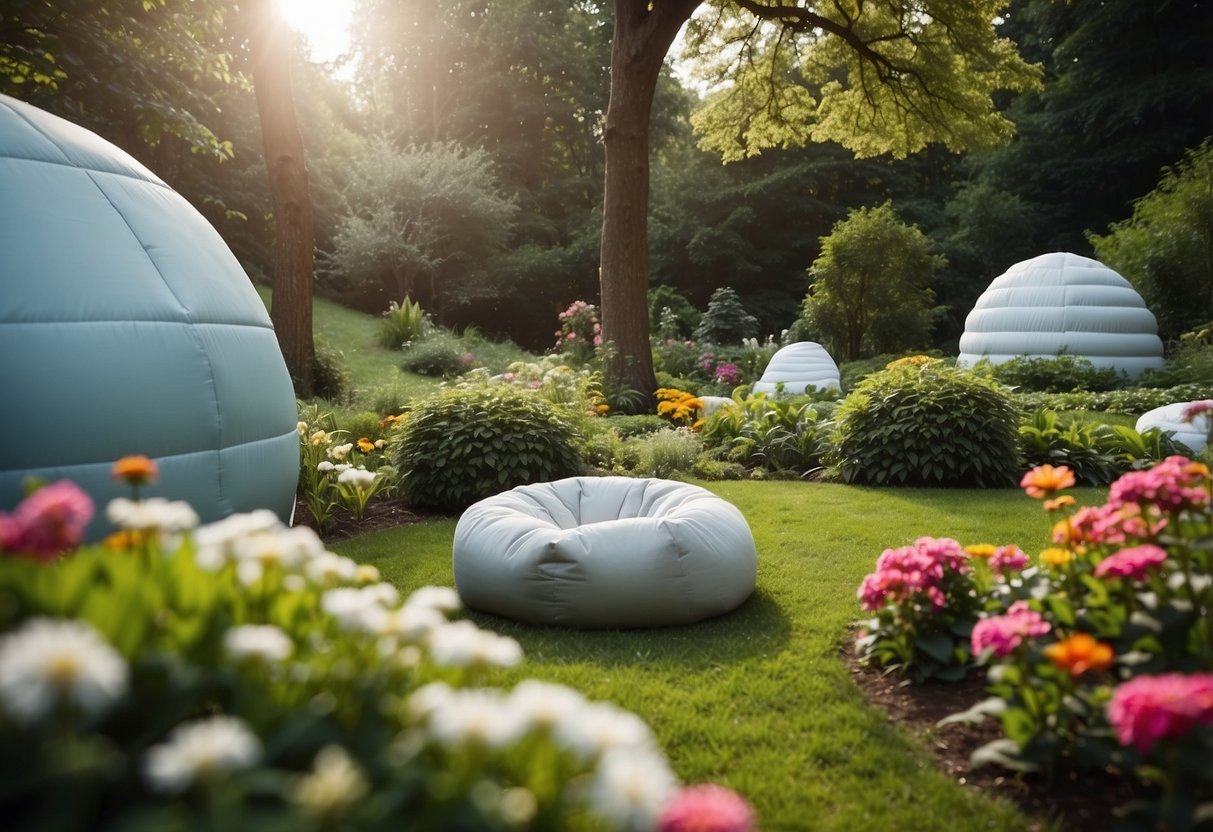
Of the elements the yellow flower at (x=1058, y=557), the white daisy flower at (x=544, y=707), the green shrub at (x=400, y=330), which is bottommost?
the yellow flower at (x=1058, y=557)

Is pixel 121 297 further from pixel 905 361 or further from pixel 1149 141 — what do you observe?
pixel 1149 141

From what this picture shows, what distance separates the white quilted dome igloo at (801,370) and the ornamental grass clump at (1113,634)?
906 cm

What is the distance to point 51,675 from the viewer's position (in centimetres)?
79

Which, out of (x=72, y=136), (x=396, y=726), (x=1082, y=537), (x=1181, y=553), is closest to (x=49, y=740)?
(x=396, y=726)

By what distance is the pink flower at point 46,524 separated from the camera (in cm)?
117

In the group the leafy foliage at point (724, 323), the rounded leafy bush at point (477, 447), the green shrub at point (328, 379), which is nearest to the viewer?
the rounded leafy bush at point (477, 447)

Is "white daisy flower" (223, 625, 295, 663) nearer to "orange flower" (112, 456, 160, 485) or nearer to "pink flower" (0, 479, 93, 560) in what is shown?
"pink flower" (0, 479, 93, 560)

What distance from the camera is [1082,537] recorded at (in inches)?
91.1

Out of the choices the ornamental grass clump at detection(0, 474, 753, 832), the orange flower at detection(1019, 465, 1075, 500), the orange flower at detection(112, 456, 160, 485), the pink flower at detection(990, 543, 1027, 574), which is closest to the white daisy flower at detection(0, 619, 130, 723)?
the ornamental grass clump at detection(0, 474, 753, 832)

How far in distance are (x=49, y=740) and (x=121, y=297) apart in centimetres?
302

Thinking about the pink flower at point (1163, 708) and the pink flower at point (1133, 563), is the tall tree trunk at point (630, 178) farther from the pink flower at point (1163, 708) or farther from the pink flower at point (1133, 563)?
the pink flower at point (1163, 708)

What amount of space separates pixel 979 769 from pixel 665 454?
4803 mm

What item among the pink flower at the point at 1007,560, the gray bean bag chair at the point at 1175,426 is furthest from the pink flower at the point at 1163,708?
the gray bean bag chair at the point at 1175,426

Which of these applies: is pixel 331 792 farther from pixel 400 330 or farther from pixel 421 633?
pixel 400 330
